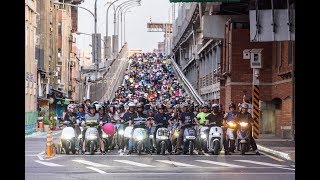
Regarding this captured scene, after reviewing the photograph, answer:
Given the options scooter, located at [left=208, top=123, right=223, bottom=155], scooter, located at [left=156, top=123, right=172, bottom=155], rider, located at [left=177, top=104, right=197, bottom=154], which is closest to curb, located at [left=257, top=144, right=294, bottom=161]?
scooter, located at [left=208, top=123, right=223, bottom=155]

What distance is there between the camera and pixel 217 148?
24266 millimetres

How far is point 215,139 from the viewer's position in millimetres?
24188

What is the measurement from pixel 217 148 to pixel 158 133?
212cm

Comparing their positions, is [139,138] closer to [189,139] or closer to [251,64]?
[189,139]

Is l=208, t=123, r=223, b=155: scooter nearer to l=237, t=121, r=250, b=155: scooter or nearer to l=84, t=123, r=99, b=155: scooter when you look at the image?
l=237, t=121, r=250, b=155: scooter

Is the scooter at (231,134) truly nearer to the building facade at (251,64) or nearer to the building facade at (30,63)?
the building facade at (251,64)

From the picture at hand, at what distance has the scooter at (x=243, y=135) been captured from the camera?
2406 centimetres

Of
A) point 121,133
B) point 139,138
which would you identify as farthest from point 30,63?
point 139,138

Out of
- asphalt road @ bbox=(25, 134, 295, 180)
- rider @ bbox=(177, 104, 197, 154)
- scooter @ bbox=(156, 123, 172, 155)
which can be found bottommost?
asphalt road @ bbox=(25, 134, 295, 180)

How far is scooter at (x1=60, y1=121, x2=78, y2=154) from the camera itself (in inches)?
953

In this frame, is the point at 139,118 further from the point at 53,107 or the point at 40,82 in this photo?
the point at 53,107

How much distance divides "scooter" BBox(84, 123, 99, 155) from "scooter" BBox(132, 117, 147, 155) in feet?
4.37

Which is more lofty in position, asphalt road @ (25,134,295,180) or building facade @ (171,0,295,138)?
building facade @ (171,0,295,138)
